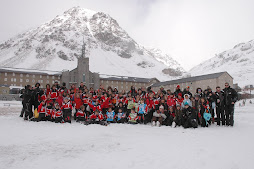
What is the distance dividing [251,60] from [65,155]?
22556cm

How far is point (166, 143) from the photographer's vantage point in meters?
6.32

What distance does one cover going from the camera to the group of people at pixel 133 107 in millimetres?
10148

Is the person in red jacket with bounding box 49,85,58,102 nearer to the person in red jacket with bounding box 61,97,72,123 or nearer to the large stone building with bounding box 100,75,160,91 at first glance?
the person in red jacket with bounding box 61,97,72,123

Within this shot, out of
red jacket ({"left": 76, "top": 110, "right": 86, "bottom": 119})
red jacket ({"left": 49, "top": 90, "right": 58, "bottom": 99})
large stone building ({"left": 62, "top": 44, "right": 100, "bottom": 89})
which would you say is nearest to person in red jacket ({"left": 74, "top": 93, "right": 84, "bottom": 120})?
red jacket ({"left": 76, "top": 110, "right": 86, "bottom": 119})

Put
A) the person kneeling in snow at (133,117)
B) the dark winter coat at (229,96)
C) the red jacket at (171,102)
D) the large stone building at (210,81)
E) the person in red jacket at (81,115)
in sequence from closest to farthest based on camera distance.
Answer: the dark winter coat at (229,96) → the person in red jacket at (81,115) → the person kneeling in snow at (133,117) → the red jacket at (171,102) → the large stone building at (210,81)

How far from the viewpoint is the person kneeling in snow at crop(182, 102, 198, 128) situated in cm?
955

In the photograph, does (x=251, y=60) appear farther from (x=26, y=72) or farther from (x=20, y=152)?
(x=20, y=152)

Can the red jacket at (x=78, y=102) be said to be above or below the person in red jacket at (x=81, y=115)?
above

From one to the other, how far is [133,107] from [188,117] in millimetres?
3124

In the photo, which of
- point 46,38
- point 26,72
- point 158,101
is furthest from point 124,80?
point 46,38

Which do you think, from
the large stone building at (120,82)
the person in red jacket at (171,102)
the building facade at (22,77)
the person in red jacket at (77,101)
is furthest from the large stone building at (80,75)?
the person in red jacket at (171,102)

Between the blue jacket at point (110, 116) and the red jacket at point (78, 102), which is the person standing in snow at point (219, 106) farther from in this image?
the red jacket at point (78, 102)

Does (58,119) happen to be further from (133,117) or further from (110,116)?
(133,117)

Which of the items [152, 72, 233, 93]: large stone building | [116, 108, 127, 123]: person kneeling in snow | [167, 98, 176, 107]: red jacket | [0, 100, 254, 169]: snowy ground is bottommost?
[0, 100, 254, 169]: snowy ground
